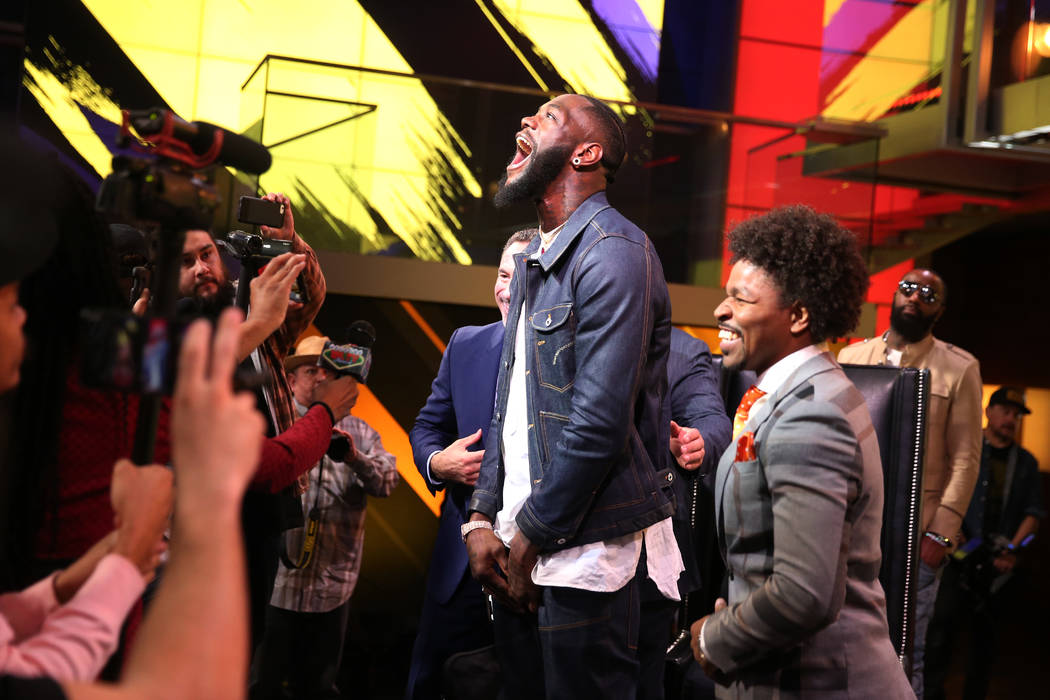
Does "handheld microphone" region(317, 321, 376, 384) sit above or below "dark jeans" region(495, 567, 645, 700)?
above

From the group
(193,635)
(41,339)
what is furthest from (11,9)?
(193,635)

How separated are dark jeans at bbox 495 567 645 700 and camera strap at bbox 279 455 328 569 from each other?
138 cm

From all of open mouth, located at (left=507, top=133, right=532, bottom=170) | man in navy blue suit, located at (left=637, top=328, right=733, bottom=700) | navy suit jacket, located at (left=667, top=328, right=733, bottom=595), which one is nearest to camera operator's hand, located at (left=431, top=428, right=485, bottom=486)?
man in navy blue suit, located at (left=637, top=328, right=733, bottom=700)

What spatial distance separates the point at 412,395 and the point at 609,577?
170 inches

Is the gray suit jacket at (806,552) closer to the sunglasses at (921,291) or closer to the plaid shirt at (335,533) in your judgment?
the plaid shirt at (335,533)

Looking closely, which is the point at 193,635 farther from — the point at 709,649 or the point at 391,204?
the point at 391,204

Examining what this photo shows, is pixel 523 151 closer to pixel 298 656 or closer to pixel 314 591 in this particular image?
pixel 314 591

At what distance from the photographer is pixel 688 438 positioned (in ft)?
8.96

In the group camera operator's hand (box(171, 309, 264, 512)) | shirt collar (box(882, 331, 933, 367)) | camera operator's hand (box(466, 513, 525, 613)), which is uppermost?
shirt collar (box(882, 331, 933, 367))

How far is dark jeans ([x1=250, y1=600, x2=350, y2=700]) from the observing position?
3.96m

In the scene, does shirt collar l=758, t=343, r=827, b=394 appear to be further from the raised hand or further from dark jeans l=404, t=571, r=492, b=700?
dark jeans l=404, t=571, r=492, b=700

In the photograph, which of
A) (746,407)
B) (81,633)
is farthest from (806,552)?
(81,633)

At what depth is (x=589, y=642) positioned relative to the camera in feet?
6.25

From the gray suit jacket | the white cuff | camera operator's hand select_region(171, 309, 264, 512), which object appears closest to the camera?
camera operator's hand select_region(171, 309, 264, 512)
